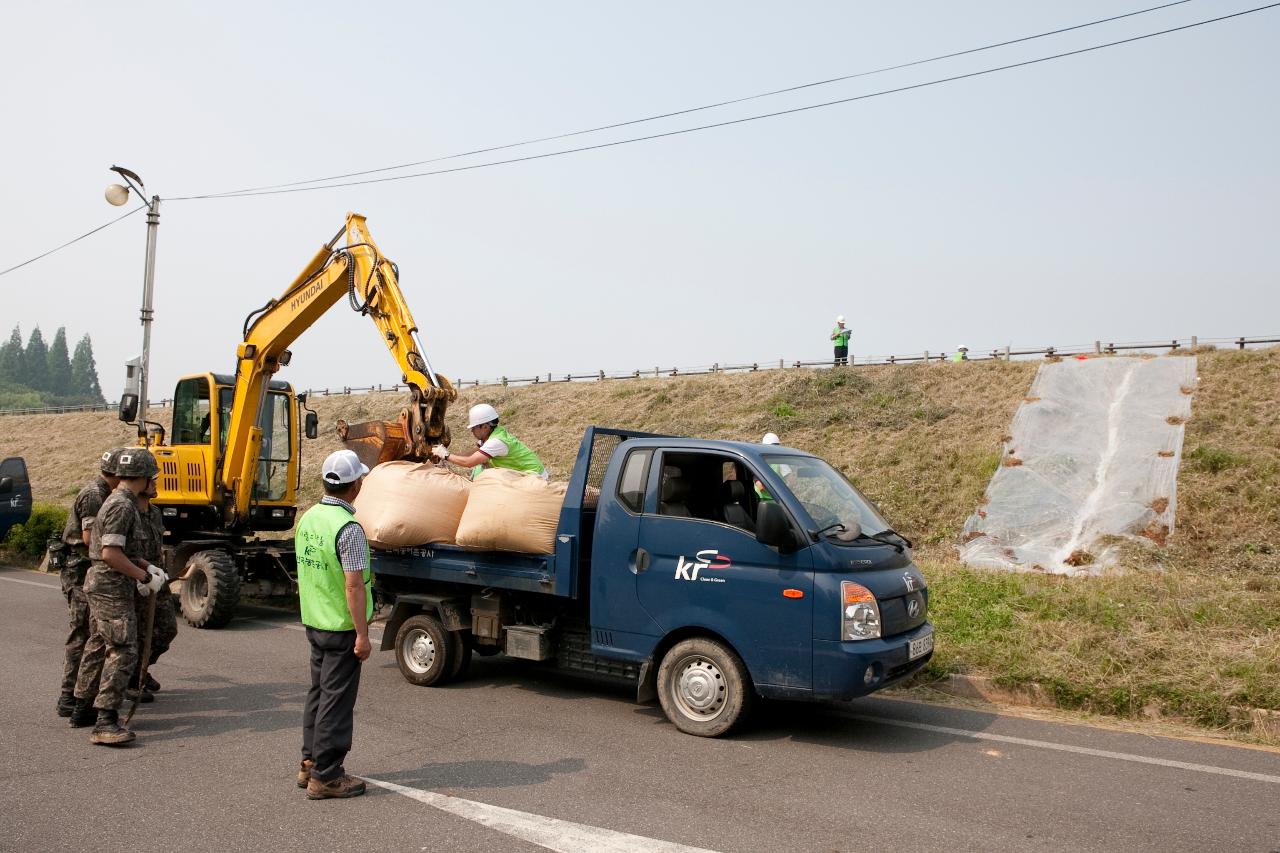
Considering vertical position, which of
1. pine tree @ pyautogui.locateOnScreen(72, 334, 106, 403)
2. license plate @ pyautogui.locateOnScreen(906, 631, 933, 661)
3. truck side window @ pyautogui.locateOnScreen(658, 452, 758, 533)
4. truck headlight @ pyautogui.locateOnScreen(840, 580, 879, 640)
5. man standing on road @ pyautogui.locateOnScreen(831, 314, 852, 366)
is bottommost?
license plate @ pyautogui.locateOnScreen(906, 631, 933, 661)

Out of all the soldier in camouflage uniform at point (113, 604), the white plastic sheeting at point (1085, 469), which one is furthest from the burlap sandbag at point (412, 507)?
the white plastic sheeting at point (1085, 469)

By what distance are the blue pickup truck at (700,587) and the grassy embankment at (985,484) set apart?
190 centimetres

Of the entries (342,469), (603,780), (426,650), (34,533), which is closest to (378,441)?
(426,650)

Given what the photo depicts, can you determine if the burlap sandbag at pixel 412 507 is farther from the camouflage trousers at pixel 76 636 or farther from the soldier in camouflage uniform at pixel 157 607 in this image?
the camouflage trousers at pixel 76 636

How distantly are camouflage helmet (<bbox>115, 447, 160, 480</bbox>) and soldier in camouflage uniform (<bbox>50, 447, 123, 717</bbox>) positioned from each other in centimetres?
15

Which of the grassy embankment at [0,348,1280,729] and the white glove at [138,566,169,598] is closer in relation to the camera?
the white glove at [138,566,169,598]

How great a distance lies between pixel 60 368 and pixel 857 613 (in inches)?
6649

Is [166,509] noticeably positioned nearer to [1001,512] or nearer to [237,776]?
[237,776]

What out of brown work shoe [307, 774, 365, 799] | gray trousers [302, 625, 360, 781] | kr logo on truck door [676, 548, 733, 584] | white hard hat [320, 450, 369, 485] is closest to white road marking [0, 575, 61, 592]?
gray trousers [302, 625, 360, 781]

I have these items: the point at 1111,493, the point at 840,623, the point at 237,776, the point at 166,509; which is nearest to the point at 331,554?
the point at 237,776

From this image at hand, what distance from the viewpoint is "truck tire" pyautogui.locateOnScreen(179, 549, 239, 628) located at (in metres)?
10.5

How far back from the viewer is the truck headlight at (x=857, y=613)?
5.83 metres

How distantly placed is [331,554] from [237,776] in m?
1.53

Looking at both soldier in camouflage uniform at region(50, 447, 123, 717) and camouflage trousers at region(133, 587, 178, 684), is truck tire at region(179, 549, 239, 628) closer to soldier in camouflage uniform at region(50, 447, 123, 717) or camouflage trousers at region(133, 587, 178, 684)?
soldier in camouflage uniform at region(50, 447, 123, 717)
